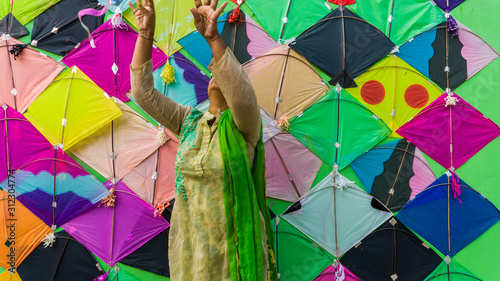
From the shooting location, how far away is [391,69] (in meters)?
2.88

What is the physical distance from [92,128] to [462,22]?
9.53 ft

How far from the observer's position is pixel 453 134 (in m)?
2.86

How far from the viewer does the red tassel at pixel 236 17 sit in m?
2.85

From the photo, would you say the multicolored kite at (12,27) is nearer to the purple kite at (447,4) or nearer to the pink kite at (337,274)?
the pink kite at (337,274)

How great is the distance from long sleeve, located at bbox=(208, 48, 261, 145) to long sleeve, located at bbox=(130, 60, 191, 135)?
0.49m

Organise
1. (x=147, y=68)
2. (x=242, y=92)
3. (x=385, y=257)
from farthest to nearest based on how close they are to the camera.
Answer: (x=385, y=257)
(x=147, y=68)
(x=242, y=92)

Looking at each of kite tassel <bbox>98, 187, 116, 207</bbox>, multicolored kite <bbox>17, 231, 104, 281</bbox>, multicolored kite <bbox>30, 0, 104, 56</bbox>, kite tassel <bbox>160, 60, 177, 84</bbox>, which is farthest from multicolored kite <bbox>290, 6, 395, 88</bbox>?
multicolored kite <bbox>17, 231, 104, 281</bbox>

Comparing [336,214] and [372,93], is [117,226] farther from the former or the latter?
[372,93]

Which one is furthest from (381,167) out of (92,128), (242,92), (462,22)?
(92,128)

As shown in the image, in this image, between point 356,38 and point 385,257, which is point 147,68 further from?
point 385,257

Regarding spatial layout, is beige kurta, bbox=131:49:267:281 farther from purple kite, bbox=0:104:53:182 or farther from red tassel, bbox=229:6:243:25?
purple kite, bbox=0:104:53:182

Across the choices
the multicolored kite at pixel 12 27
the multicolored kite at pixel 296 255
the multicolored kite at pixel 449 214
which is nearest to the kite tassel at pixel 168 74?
the multicolored kite at pixel 12 27

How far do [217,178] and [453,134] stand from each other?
6.18ft

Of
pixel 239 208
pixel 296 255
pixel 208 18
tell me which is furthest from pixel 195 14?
pixel 296 255
